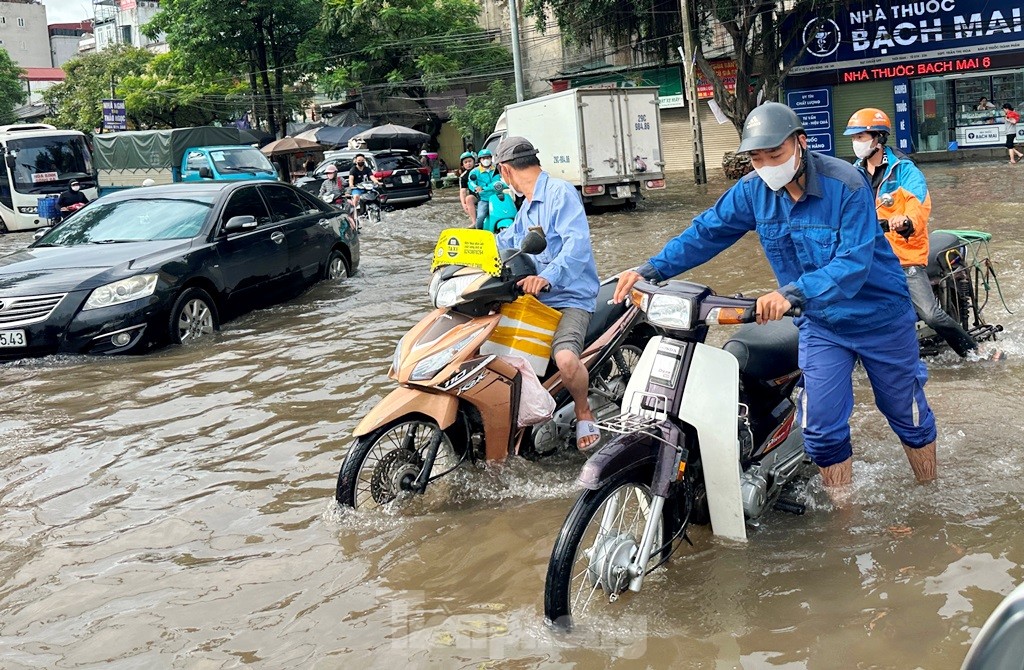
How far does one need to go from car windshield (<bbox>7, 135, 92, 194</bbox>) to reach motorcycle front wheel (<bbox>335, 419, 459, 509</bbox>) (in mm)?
24202

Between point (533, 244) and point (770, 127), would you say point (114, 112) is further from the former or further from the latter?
point (770, 127)

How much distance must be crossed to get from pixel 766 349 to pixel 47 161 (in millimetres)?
25673

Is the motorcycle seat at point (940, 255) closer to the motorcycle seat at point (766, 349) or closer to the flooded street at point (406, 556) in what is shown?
the flooded street at point (406, 556)

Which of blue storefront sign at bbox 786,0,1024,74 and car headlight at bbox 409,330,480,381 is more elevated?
blue storefront sign at bbox 786,0,1024,74

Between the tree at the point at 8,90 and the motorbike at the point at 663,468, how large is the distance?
2335 inches

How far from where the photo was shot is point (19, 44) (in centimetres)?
7662

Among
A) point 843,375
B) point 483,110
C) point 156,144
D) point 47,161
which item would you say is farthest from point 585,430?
point 483,110

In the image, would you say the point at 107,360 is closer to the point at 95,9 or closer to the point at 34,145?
the point at 34,145

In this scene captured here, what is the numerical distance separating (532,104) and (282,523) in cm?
1839

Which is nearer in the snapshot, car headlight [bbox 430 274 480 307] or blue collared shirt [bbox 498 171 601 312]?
car headlight [bbox 430 274 480 307]

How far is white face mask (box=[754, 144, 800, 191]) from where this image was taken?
376 cm

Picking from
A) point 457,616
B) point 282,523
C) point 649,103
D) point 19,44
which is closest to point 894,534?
point 457,616

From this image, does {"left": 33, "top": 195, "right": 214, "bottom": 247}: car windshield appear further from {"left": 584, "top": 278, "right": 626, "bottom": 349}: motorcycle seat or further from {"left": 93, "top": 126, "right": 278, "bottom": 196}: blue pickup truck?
{"left": 93, "top": 126, "right": 278, "bottom": 196}: blue pickup truck

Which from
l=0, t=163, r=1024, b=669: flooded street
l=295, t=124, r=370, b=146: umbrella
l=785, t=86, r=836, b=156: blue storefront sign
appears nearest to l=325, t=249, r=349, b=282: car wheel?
l=0, t=163, r=1024, b=669: flooded street
